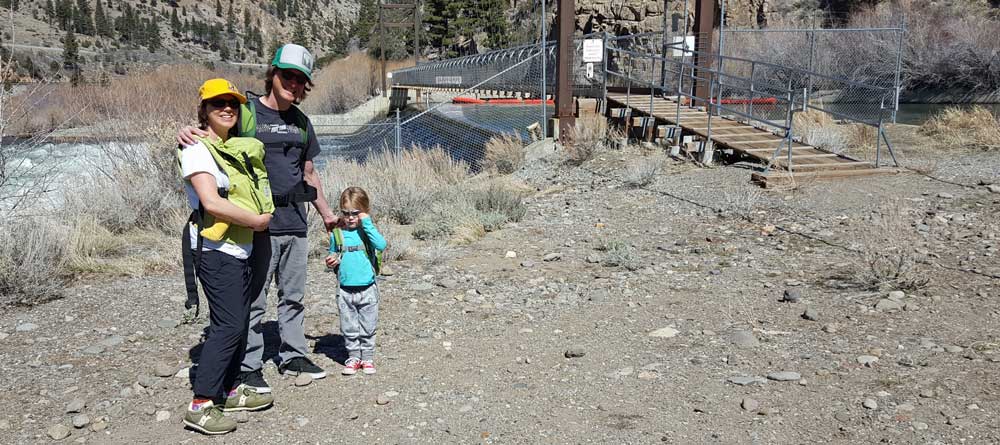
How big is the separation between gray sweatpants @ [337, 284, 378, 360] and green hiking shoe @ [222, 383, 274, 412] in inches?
24.2

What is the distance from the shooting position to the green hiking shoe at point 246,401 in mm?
4074

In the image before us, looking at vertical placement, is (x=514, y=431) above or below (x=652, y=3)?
below

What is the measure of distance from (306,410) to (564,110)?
11.7 m

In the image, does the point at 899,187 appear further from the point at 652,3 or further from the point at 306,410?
the point at 652,3

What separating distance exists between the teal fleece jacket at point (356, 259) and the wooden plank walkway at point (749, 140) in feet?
23.6

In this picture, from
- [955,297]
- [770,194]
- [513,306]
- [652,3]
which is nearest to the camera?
[955,297]

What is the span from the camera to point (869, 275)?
5.98m

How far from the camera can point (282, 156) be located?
4.23 metres

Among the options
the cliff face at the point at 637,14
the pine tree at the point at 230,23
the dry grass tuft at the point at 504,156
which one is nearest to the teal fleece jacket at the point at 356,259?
the dry grass tuft at the point at 504,156

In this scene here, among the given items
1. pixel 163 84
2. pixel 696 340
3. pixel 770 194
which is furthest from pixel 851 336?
pixel 163 84

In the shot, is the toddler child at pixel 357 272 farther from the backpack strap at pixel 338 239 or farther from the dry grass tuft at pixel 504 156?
the dry grass tuft at pixel 504 156

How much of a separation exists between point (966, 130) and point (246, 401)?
13987mm

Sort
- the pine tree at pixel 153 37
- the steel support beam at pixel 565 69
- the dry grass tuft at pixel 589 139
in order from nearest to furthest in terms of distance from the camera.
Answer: the dry grass tuft at pixel 589 139 < the steel support beam at pixel 565 69 < the pine tree at pixel 153 37

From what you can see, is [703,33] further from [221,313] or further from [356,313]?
[221,313]
